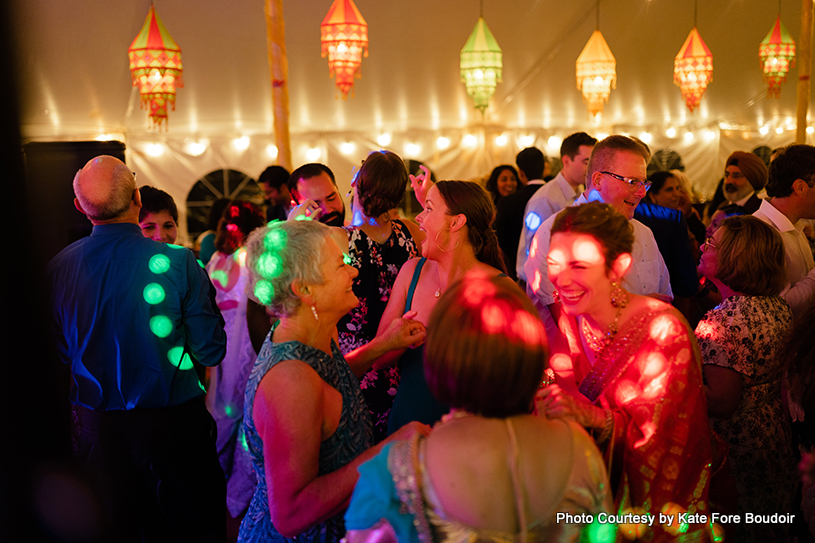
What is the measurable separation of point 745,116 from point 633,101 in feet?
8.98

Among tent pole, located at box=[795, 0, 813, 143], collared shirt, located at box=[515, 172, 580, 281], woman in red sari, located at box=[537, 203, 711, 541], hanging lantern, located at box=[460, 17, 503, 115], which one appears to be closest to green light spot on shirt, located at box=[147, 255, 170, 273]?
woman in red sari, located at box=[537, 203, 711, 541]

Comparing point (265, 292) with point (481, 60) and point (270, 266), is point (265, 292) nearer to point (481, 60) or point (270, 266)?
point (270, 266)

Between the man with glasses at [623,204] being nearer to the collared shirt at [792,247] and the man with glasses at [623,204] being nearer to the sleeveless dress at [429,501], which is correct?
the collared shirt at [792,247]

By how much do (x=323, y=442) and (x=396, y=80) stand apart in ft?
23.8

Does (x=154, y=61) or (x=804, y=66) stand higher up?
(x=804, y=66)

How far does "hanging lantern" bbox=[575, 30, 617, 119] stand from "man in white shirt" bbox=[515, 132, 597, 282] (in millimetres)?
2700

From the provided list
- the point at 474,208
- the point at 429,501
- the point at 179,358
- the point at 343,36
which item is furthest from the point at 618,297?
the point at 343,36

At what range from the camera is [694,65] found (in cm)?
605

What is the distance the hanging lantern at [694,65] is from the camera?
6.03 m

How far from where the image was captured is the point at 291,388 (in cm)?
131

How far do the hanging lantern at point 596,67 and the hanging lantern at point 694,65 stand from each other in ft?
2.47

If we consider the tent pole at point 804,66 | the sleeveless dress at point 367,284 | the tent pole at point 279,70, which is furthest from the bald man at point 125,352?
the tent pole at point 804,66

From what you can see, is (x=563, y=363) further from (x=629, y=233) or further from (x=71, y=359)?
(x=71, y=359)

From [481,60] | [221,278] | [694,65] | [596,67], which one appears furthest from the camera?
[694,65]
